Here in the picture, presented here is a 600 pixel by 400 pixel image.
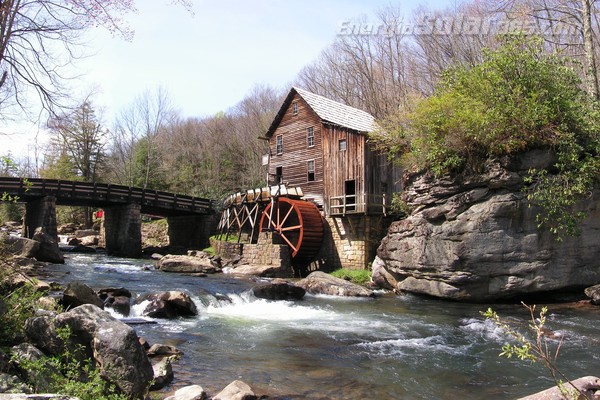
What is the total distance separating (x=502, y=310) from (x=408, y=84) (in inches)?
824

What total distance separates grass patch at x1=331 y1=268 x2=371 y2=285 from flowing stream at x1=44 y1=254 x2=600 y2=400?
440cm

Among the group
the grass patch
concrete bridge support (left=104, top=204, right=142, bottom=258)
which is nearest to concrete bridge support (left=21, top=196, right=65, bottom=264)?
concrete bridge support (left=104, top=204, right=142, bottom=258)

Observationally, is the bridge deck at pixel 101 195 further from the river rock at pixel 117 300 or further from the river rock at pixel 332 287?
the river rock at pixel 332 287

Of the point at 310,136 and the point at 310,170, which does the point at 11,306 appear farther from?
the point at 310,136

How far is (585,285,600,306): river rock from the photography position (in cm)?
1163

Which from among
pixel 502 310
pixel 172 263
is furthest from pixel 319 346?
pixel 172 263

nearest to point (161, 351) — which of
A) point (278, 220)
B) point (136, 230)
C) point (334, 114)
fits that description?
point (278, 220)

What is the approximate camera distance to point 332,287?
14.4m

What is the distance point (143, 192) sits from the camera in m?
27.2

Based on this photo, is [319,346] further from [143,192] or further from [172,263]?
[143,192]

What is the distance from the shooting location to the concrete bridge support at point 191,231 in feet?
96.5

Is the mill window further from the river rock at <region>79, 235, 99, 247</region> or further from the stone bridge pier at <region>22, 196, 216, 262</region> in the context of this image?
the river rock at <region>79, 235, 99, 247</region>

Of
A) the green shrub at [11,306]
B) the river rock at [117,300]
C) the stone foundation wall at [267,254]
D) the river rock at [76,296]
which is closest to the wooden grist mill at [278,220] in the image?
the stone foundation wall at [267,254]

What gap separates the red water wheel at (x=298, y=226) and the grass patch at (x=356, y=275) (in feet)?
6.73
